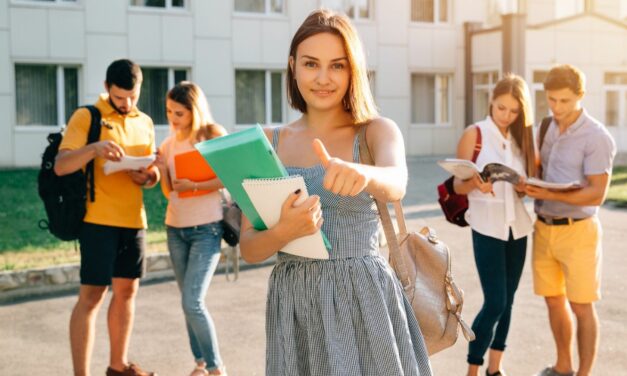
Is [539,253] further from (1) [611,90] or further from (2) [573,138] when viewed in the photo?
(1) [611,90]

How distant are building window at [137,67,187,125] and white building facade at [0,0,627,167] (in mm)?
30

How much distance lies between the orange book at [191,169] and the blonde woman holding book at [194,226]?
0.9 inches

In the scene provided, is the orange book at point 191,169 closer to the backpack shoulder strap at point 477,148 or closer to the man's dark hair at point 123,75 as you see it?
the man's dark hair at point 123,75

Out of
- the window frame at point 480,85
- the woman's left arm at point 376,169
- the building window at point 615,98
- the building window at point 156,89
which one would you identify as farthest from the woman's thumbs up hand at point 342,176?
the building window at point 615,98

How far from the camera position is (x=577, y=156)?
5254mm

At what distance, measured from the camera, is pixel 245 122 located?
2539 centimetres

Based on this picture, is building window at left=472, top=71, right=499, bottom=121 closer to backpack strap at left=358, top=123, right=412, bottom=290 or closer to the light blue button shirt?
the light blue button shirt

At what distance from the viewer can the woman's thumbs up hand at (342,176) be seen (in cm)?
216

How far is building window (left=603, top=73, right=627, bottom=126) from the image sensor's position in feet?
94.2

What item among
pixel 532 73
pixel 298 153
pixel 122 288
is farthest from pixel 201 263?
pixel 532 73

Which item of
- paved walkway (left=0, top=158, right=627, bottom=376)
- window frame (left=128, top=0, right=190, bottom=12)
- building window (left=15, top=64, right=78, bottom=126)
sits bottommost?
paved walkway (left=0, top=158, right=627, bottom=376)

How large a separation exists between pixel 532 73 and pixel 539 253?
75.1 ft

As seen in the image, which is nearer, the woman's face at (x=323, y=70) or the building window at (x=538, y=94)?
the woman's face at (x=323, y=70)

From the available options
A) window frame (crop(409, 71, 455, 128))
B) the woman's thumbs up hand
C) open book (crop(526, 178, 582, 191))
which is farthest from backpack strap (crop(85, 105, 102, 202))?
window frame (crop(409, 71, 455, 128))
